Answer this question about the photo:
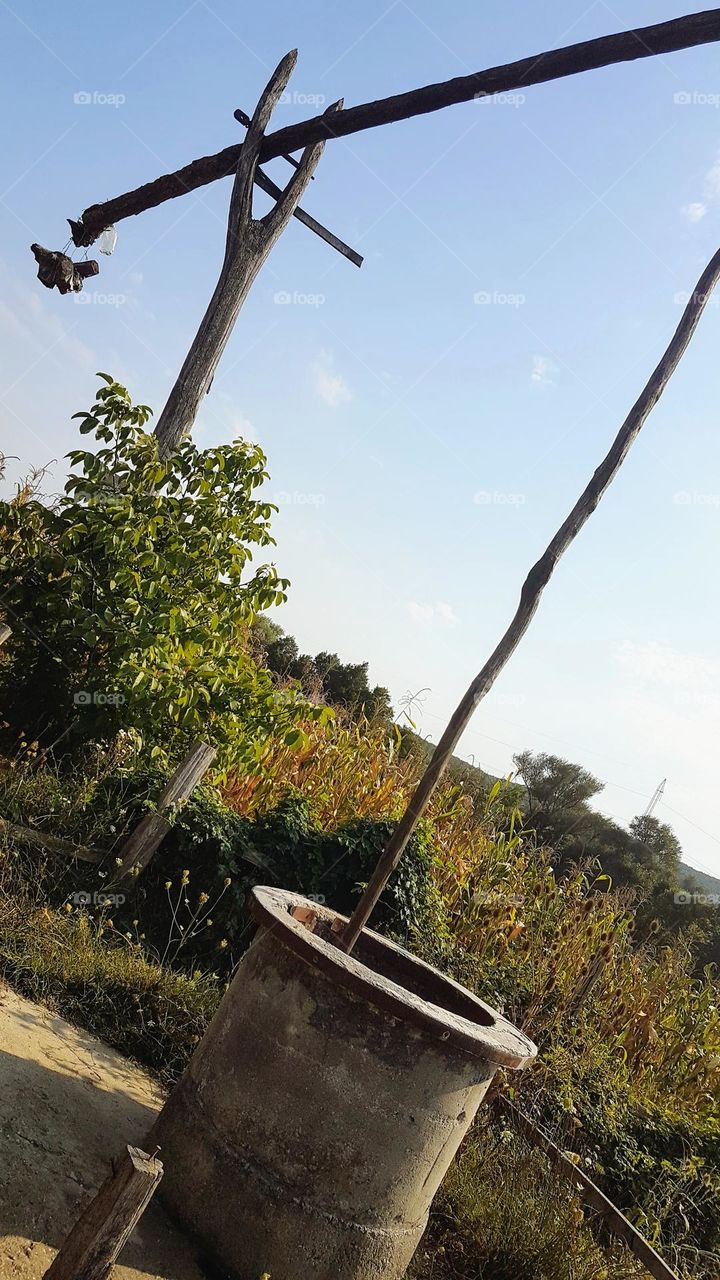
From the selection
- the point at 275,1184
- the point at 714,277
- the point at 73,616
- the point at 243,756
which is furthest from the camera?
the point at 243,756

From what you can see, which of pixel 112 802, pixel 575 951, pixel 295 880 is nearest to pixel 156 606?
pixel 112 802

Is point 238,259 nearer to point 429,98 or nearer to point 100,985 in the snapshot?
point 429,98

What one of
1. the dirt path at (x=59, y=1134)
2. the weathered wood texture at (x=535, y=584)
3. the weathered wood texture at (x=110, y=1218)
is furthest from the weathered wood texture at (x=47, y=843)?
the weathered wood texture at (x=110, y=1218)

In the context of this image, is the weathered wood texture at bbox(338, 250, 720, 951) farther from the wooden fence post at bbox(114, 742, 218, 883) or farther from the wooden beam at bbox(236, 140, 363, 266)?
the wooden beam at bbox(236, 140, 363, 266)

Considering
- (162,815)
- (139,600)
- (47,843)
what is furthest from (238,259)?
(47,843)

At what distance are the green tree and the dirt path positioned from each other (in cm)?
208

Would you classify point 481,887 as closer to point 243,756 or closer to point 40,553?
point 243,756

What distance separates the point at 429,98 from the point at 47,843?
18.4 feet

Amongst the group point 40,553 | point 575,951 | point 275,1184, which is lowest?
point 275,1184

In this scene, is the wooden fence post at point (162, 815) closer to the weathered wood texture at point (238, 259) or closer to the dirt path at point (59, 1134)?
the dirt path at point (59, 1134)

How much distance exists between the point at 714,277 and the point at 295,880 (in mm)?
4517

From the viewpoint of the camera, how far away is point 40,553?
5656mm

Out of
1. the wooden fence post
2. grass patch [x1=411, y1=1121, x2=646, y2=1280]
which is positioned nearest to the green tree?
the wooden fence post

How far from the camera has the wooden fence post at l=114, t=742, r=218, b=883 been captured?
548 cm
